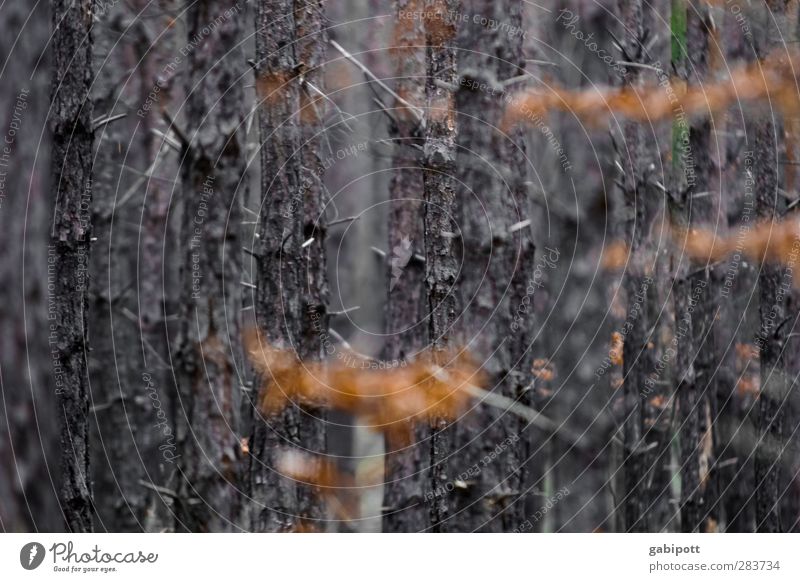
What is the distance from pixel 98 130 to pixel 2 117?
33cm

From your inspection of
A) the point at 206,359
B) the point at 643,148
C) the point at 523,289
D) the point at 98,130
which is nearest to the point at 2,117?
the point at 98,130

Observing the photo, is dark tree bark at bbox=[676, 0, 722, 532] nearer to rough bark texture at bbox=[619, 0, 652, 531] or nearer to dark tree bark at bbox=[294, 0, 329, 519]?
rough bark texture at bbox=[619, 0, 652, 531]

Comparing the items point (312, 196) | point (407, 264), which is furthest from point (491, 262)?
point (312, 196)

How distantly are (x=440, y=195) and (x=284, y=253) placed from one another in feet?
2.01

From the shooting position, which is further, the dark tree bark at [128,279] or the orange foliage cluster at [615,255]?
the orange foliage cluster at [615,255]

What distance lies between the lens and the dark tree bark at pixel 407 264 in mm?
3064

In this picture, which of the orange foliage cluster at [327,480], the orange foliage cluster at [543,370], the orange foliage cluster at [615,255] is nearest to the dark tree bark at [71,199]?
the orange foliage cluster at [327,480]

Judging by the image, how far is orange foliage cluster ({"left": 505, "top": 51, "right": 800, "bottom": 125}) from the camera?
3156mm

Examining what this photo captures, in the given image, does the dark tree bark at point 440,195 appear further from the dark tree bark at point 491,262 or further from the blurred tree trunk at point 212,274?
the blurred tree trunk at point 212,274

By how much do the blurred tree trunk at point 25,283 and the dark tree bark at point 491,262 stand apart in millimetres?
1505
